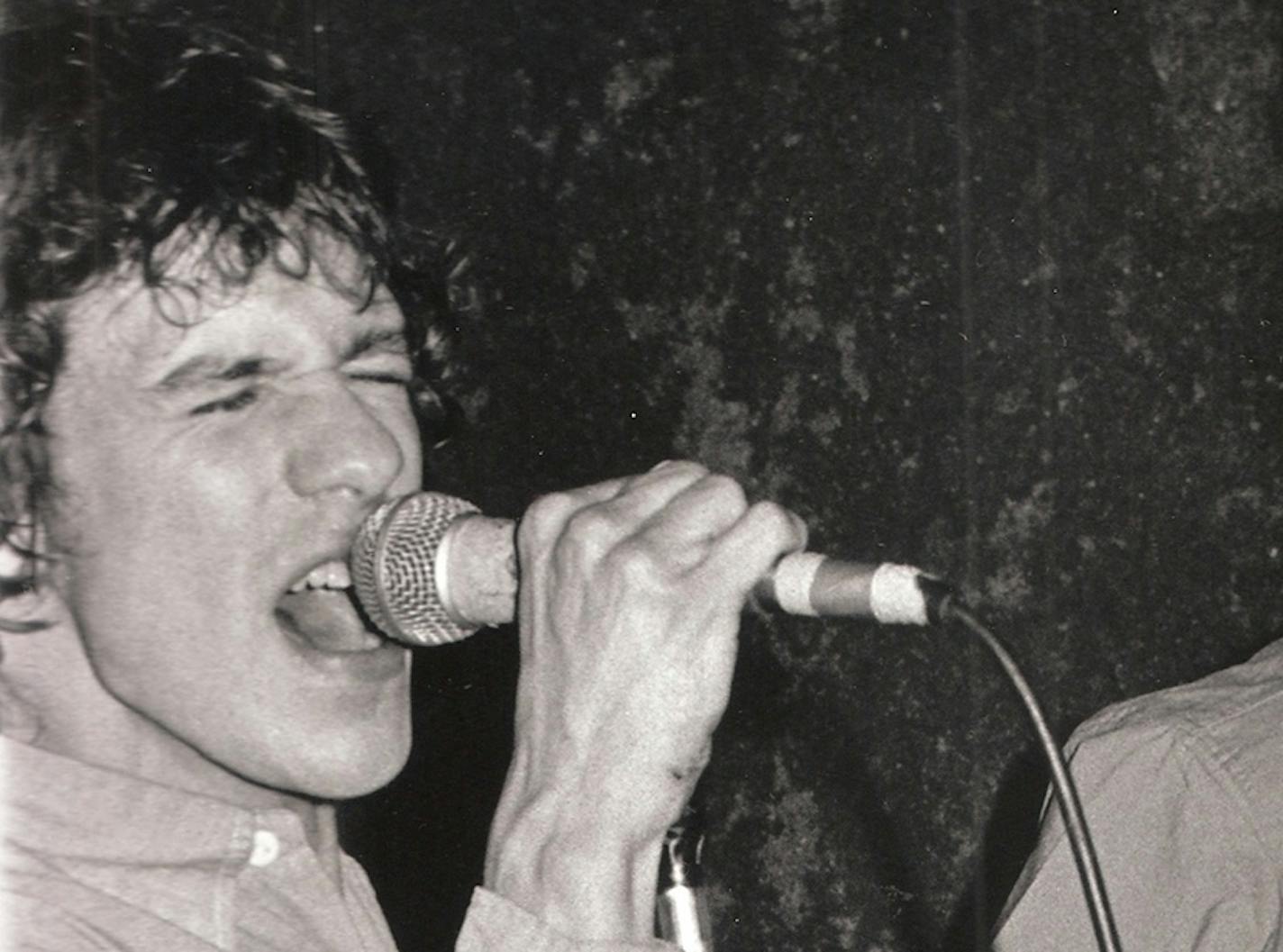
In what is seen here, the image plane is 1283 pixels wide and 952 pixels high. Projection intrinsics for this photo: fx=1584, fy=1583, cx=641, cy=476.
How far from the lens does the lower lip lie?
137cm

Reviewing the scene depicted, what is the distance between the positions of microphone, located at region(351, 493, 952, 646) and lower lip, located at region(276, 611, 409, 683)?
6.3 inches

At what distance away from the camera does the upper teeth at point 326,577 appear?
54.1 inches

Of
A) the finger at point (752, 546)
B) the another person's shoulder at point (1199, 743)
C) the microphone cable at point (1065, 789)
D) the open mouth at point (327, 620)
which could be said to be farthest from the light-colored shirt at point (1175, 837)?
the open mouth at point (327, 620)

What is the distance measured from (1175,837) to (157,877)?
849mm

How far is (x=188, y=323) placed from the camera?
1.34m

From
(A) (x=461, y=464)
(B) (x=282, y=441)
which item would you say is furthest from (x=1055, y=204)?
(B) (x=282, y=441)

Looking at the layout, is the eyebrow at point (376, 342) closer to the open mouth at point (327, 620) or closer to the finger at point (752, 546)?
the open mouth at point (327, 620)

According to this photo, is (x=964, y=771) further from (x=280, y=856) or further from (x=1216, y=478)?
(x=280, y=856)

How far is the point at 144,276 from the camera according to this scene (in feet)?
4.50

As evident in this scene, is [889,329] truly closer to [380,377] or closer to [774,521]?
[380,377]

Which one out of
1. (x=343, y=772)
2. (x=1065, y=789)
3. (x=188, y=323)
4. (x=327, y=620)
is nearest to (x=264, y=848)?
(x=343, y=772)

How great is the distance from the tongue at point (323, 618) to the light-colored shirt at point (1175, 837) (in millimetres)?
648

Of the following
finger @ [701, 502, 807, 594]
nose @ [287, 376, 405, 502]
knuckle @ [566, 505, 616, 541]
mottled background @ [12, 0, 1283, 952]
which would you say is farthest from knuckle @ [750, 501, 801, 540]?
mottled background @ [12, 0, 1283, 952]

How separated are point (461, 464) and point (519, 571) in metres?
1.21
